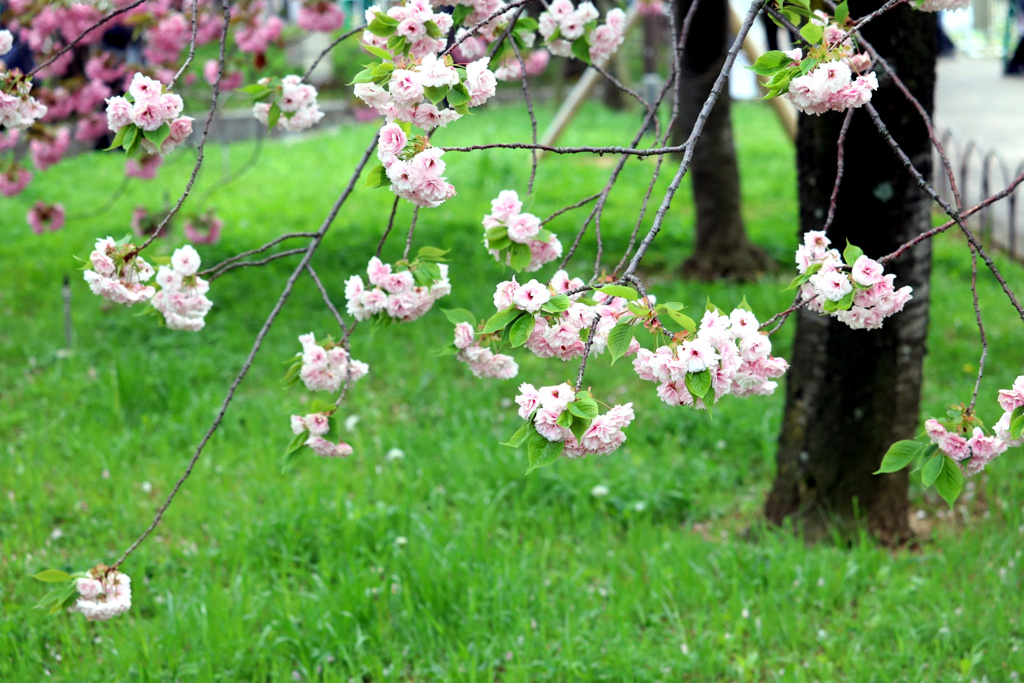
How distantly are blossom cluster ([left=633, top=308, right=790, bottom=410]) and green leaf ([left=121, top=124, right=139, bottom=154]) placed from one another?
118 cm

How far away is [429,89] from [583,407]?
0.61m

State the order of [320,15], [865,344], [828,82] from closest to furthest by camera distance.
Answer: [828,82], [865,344], [320,15]

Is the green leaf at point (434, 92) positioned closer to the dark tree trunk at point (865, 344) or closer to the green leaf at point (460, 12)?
the green leaf at point (460, 12)

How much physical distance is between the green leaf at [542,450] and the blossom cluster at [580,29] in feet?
4.60

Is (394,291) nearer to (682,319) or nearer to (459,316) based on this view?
(459,316)

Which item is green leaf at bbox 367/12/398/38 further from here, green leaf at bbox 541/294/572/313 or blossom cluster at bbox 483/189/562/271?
green leaf at bbox 541/294/572/313

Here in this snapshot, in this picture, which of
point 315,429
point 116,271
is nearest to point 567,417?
point 315,429

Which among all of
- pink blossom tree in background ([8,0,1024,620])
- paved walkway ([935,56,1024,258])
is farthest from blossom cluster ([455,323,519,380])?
paved walkway ([935,56,1024,258])

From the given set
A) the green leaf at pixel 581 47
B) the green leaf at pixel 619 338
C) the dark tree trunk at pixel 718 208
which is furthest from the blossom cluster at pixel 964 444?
the dark tree trunk at pixel 718 208

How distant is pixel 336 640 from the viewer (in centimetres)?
263

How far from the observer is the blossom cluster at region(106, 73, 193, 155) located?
1929mm

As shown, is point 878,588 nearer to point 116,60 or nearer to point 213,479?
point 213,479

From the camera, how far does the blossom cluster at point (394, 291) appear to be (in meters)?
2.08

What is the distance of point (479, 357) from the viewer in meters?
2.05
